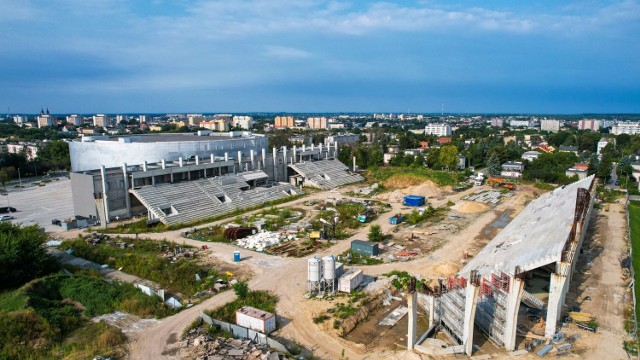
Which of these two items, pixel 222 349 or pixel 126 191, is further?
pixel 126 191

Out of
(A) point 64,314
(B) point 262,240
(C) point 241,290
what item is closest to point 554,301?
(C) point 241,290

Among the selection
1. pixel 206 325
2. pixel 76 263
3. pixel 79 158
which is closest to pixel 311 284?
pixel 206 325

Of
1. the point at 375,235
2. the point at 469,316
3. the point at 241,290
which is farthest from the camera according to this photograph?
the point at 375,235

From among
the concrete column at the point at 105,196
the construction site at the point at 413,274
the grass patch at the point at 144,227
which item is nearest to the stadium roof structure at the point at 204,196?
the construction site at the point at 413,274

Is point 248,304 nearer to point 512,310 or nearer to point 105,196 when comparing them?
point 512,310

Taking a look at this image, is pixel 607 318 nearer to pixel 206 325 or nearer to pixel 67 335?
pixel 206 325

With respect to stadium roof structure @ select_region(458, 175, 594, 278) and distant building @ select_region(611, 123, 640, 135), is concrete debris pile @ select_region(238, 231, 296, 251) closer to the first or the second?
stadium roof structure @ select_region(458, 175, 594, 278)

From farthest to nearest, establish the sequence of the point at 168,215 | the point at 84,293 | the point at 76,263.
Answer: the point at 168,215, the point at 76,263, the point at 84,293
